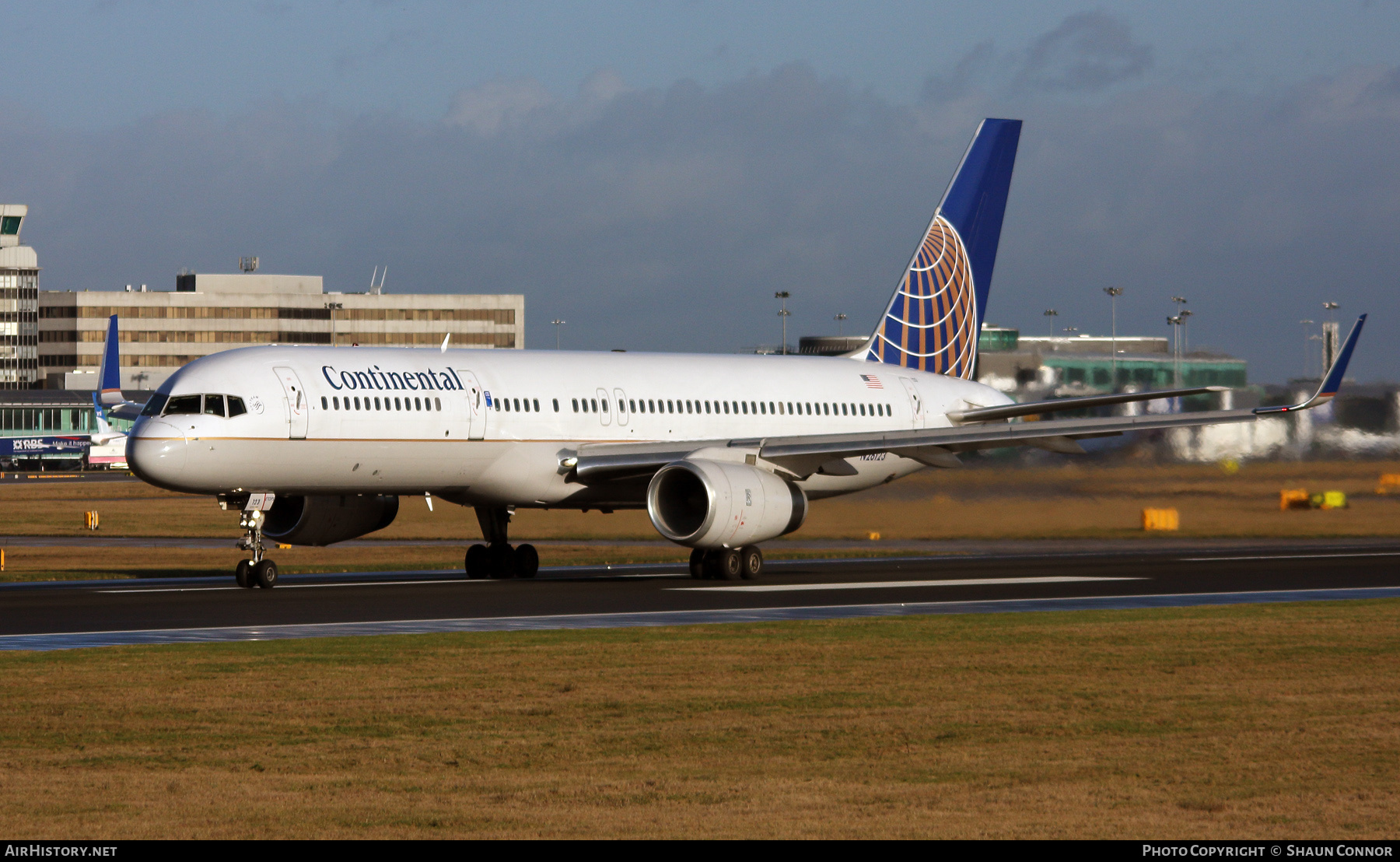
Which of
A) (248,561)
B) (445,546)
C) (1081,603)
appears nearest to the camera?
(1081,603)

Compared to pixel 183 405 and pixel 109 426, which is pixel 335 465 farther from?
pixel 109 426

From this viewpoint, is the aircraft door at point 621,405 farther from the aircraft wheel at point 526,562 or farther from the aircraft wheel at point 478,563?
the aircraft wheel at point 478,563

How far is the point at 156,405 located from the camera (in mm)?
31938

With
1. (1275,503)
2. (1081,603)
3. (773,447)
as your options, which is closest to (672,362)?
(773,447)

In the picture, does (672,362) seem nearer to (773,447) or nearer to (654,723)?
(773,447)

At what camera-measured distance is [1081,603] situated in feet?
94.2

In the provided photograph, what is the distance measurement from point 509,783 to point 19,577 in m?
27.9

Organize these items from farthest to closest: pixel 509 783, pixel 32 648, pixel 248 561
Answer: pixel 248 561 → pixel 32 648 → pixel 509 783

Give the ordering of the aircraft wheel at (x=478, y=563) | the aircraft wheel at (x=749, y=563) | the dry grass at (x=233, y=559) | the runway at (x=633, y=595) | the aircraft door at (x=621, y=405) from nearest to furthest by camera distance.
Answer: the runway at (x=633, y=595), the aircraft wheel at (x=749, y=563), the aircraft wheel at (x=478, y=563), the aircraft door at (x=621, y=405), the dry grass at (x=233, y=559)

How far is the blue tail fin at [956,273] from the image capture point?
45.7m

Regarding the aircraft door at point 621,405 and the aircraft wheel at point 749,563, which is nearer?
the aircraft wheel at point 749,563

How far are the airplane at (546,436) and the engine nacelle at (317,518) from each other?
35 mm

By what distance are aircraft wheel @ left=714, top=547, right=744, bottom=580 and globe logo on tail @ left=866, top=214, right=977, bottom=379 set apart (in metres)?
11.4

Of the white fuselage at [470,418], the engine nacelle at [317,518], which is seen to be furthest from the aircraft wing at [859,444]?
the engine nacelle at [317,518]
